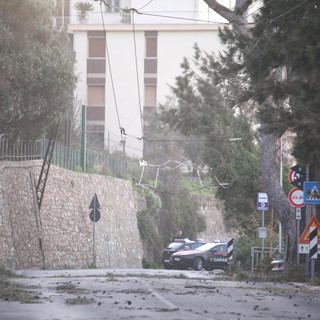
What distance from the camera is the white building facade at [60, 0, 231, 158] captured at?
73.8 metres

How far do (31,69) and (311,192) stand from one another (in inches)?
609

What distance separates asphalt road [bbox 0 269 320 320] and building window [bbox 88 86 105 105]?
53.1 metres

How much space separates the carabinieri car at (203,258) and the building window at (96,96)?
94.6 feet

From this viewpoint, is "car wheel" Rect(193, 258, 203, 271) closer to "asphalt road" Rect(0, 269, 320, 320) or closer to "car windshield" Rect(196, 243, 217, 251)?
"car windshield" Rect(196, 243, 217, 251)

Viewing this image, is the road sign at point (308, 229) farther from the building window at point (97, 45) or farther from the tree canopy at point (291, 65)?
the building window at point (97, 45)

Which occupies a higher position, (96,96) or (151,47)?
(151,47)

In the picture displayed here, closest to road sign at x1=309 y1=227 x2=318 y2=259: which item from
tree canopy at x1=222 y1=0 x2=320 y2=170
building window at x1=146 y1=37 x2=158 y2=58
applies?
tree canopy at x1=222 y1=0 x2=320 y2=170

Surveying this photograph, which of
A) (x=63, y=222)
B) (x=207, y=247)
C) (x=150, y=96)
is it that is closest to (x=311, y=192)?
(x=63, y=222)

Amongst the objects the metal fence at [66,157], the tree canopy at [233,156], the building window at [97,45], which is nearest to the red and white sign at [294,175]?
the tree canopy at [233,156]

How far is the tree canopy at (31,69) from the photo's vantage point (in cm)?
3666

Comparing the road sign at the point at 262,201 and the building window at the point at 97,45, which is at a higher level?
the building window at the point at 97,45

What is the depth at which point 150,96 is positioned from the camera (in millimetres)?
76000

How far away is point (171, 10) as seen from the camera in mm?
73500

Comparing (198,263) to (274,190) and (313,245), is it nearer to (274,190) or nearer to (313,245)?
(274,190)
